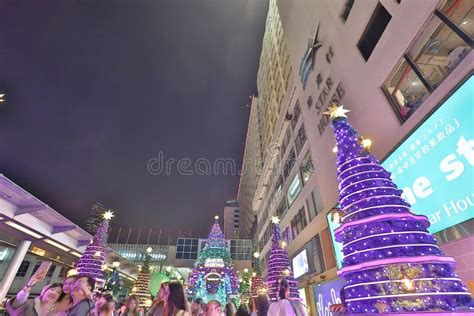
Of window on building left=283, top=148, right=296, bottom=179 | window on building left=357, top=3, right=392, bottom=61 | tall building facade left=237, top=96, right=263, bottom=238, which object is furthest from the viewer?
tall building facade left=237, top=96, right=263, bottom=238

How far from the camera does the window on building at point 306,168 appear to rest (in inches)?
610

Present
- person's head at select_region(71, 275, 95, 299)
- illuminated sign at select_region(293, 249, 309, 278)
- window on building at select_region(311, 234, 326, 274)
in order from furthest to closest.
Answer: illuminated sign at select_region(293, 249, 309, 278) < window on building at select_region(311, 234, 326, 274) < person's head at select_region(71, 275, 95, 299)

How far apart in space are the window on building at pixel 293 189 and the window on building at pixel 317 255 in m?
4.49

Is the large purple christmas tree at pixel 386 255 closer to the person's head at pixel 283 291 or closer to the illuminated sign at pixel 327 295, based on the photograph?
the person's head at pixel 283 291

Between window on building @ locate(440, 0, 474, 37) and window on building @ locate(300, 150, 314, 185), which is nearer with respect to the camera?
window on building @ locate(440, 0, 474, 37)

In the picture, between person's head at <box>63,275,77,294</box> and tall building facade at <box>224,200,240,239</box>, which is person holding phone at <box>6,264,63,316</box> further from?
tall building facade at <box>224,200,240,239</box>

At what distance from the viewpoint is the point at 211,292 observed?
105 ft

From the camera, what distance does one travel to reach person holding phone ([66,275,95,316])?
3.29m

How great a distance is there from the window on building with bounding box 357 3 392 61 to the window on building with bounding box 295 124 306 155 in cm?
851

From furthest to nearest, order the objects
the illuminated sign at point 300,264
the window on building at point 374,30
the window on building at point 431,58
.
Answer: the illuminated sign at point 300,264 → the window on building at point 374,30 → the window on building at point 431,58

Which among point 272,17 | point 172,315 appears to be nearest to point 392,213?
point 172,315

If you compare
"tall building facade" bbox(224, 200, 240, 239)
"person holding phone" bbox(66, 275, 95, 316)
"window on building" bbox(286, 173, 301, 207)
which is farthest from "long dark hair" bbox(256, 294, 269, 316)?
"tall building facade" bbox(224, 200, 240, 239)

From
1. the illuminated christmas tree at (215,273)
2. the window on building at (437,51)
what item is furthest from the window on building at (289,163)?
the window on building at (437,51)

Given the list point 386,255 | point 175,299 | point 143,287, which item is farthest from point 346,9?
point 143,287
